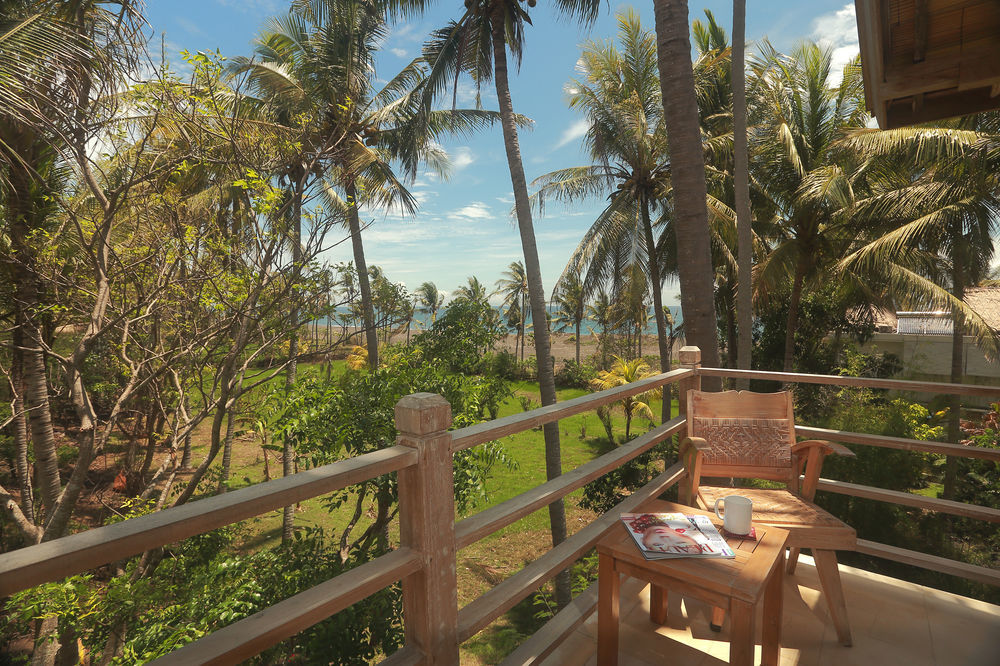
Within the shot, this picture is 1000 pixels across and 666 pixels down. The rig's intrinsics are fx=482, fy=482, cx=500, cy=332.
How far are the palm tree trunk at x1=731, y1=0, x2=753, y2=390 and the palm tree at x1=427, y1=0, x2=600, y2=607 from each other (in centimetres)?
272

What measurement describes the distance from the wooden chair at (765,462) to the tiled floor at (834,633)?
0.37 ft

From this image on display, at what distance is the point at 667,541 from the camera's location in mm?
1719

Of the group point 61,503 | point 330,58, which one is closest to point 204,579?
point 61,503

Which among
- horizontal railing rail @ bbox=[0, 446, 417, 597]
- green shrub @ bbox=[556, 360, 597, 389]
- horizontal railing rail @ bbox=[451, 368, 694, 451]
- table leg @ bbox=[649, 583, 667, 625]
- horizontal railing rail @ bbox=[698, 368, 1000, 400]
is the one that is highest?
horizontal railing rail @ bbox=[0, 446, 417, 597]

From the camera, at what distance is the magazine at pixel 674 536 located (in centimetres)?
165

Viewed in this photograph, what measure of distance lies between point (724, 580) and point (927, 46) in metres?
2.45

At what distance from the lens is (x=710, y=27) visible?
1341 centimetres

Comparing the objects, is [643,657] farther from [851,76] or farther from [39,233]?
[851,76]

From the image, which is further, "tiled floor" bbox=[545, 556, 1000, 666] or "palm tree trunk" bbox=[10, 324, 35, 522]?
"palm tree trunk" bbox=[10, 324, 35, 522]

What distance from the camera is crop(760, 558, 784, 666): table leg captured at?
182cm

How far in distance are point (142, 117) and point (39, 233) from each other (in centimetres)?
168

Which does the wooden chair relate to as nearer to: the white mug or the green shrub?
the white mug

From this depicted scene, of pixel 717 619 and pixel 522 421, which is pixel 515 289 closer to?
pixel 717 619

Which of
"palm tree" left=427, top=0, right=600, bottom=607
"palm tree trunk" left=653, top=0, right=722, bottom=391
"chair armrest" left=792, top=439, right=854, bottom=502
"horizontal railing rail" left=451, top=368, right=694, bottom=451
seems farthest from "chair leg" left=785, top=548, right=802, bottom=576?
"palm tree" left=427, top=0, right=600, bottom=607
